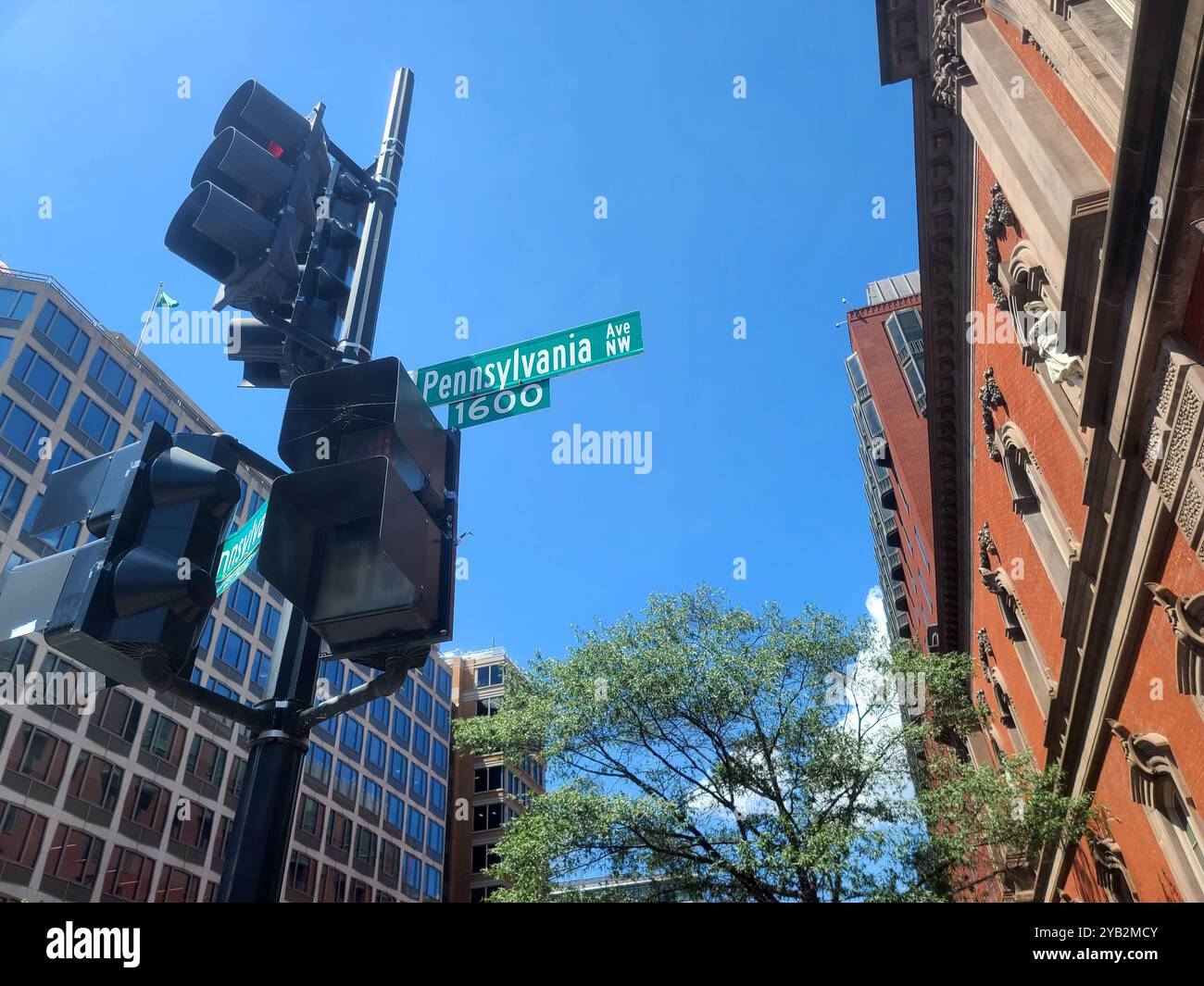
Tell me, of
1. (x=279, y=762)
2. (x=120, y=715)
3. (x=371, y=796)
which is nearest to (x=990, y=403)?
(x=279, y=762)

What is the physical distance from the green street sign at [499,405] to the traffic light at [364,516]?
906 mm

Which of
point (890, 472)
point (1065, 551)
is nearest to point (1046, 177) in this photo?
point (1065, 551)

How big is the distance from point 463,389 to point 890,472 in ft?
176

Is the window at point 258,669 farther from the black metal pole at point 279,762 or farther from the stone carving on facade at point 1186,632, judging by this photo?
the black metal pole at point 279,762

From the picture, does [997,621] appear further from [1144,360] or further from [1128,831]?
[1144,360]

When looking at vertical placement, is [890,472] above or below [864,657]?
above

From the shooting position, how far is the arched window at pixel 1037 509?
17.0 metres

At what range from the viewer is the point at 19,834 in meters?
36.5

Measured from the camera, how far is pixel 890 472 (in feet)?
180

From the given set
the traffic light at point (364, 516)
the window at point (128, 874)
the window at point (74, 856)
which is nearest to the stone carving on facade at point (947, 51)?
the traffic light at point (364, 516)

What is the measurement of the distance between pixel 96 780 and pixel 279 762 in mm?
46167

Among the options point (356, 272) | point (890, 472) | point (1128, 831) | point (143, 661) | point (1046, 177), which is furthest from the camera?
point (890, 472)

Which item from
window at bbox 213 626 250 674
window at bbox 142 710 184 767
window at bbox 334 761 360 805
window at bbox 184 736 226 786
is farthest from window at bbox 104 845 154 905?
window at bbox 334 761 360 805

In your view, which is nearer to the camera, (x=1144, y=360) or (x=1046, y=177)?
(x=1144, y=360)
